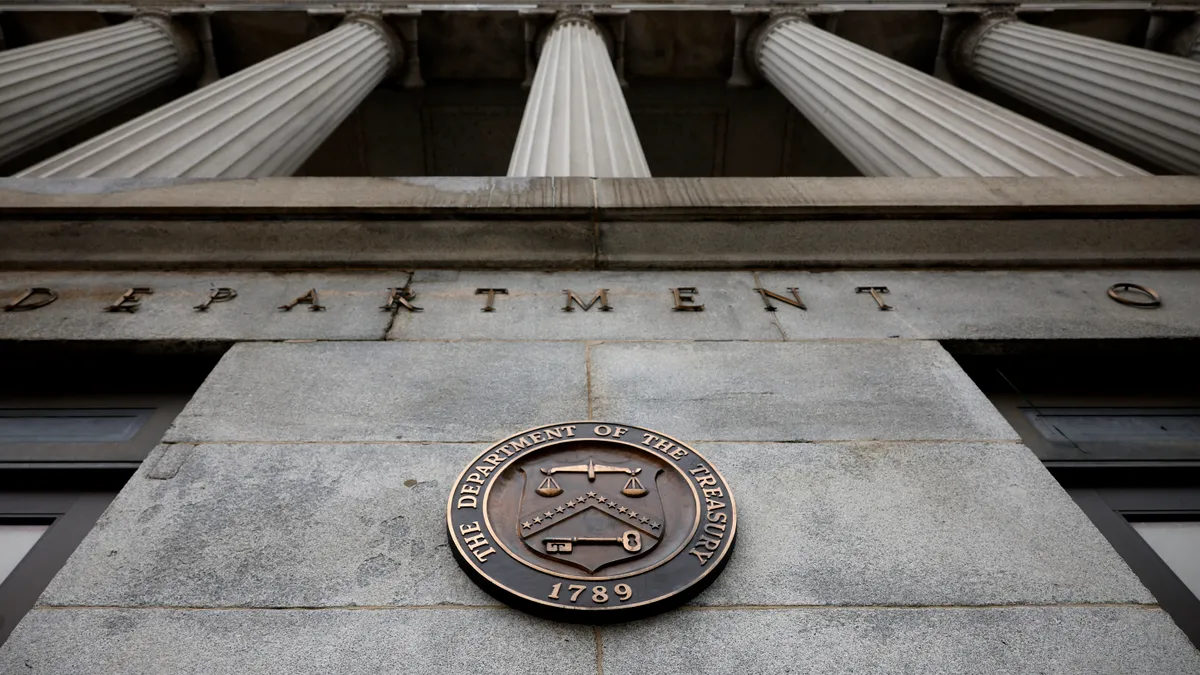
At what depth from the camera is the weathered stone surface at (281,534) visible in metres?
4.04

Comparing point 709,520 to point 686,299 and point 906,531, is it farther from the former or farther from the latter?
point 686,299

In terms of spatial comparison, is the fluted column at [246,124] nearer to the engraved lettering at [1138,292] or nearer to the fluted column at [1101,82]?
the engraved lettering at [1138,292]

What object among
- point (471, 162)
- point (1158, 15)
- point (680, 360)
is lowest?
point (471, 162)

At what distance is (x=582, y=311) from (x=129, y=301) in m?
3.95

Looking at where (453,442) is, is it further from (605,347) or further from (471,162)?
(471,162)

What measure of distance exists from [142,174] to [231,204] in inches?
89.6

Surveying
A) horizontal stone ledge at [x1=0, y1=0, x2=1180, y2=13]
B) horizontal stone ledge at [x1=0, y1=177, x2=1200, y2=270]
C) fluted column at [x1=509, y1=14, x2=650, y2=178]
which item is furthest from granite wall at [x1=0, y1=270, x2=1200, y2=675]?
horizontal stone ledge at [x1=0, y1=0, x2=1180, y2=13]

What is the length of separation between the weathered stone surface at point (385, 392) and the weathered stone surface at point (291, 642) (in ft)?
4.74

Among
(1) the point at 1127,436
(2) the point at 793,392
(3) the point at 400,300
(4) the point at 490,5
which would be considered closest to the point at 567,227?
(3) the point at 400,300

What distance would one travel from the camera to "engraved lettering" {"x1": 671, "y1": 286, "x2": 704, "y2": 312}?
656 cm

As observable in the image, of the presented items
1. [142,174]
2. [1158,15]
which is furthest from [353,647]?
[1158,15]

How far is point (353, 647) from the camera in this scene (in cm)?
376

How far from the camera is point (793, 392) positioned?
5629mm

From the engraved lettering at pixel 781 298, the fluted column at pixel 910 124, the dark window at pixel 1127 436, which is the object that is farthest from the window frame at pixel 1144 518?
the fluted column at pixel 910 124
